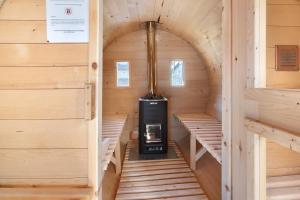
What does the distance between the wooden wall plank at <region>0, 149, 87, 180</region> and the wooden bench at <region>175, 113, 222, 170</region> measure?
3.73ft

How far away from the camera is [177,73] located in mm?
4168

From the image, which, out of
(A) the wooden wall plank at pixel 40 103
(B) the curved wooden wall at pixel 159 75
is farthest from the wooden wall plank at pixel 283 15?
(B) the curved wooden wall at pixel 159 75

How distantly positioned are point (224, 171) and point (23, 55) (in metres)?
1.41

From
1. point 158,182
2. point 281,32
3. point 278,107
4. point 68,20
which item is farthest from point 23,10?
point 158,182

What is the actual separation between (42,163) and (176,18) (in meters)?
2.67

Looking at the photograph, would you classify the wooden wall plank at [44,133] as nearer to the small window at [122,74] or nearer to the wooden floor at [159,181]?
the wooden floor at [159,181]

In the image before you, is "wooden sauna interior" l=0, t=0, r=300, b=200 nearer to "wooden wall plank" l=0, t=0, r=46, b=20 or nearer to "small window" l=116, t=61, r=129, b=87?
"wooden wall plank" l=0, t=0, r=46, b=20

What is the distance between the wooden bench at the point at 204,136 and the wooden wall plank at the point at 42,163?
1137 mm

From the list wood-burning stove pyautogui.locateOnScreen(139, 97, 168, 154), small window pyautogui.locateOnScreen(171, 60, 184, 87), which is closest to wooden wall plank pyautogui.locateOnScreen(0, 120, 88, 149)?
wood-burning stove pyautogui.locateOnScreen(139, 97, 168, 154)

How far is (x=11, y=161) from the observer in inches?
44.7

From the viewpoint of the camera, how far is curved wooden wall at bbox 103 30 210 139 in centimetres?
404

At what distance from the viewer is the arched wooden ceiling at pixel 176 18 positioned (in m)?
2.50

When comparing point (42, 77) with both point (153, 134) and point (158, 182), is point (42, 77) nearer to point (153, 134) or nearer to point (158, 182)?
point (158, 182)

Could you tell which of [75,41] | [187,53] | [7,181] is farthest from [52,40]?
[187,53]
